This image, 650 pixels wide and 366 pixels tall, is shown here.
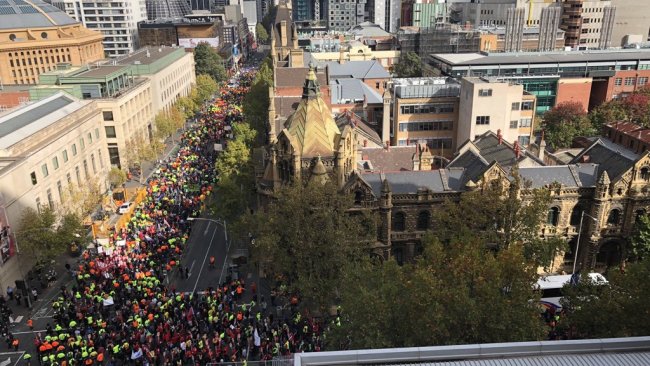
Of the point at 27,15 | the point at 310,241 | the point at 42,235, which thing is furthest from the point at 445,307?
the point at 27,15

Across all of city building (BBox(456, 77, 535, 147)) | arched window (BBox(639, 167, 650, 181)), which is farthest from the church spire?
city building (BBox(456, 77, 535, 147))

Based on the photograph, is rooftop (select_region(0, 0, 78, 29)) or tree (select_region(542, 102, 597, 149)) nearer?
tree (select_region(542, 102, 597, 149))

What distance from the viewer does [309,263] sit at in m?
38.0

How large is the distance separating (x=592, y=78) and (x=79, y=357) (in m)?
95.1

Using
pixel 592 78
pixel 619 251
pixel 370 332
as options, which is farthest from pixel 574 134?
pixel 370 332

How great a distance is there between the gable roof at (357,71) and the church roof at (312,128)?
5769 cm

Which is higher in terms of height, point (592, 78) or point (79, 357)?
point (592, 78)

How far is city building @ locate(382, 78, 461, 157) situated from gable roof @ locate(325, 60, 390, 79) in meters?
30.4

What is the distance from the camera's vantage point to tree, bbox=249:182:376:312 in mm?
37062

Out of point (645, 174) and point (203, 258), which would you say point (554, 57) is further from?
point (203, 258)

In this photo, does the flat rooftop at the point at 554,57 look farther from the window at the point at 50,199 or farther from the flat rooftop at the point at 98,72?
the window at the point at 50,199

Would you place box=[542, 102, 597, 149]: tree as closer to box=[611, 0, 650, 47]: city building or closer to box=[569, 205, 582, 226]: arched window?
box=[569, 205, 582, 226]: arched window

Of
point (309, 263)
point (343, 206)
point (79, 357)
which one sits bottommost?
point (79, 357)

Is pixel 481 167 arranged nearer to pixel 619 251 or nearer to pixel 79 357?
pixel 619 251
